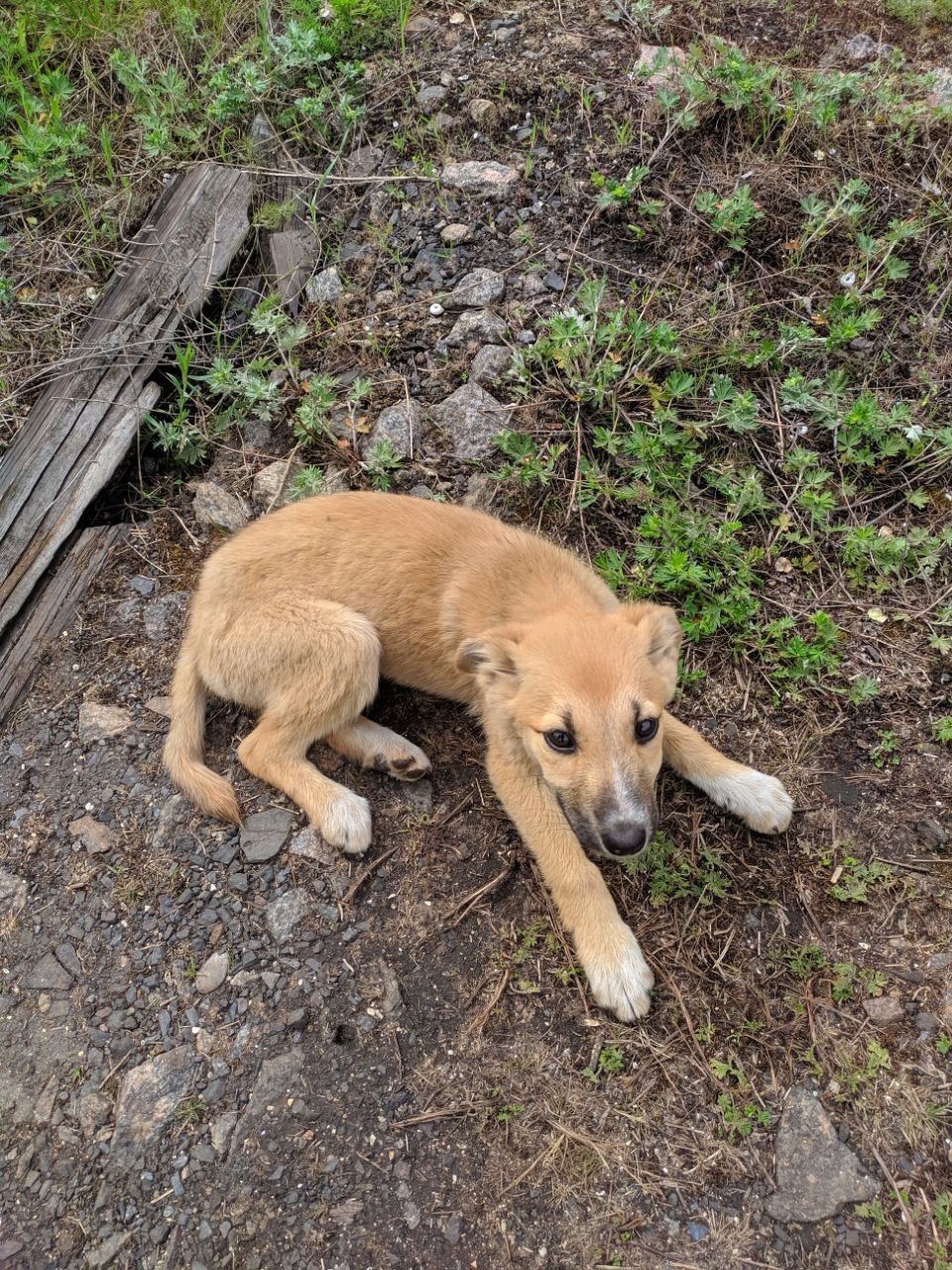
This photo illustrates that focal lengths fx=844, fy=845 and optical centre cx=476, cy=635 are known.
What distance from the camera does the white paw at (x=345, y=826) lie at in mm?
3809

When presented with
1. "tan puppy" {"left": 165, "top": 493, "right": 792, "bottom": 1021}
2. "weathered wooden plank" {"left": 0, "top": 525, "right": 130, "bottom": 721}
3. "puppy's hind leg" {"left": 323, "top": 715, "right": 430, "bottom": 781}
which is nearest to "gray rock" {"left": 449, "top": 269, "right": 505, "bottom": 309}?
"tan puppy" {"left": 165, "top": 493, "right": 792, "bottom": 1021}

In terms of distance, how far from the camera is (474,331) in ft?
16.8

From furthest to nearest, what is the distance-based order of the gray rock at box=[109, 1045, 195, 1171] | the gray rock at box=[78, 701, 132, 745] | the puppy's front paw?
the gray rock at box=[78, 701, 132, 745] < the puppy's front paw < the gray rock at box=[109, 1045, 195, 1171]

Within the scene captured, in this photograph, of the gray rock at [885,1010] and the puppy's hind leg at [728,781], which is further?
the puppy's hind leg at [728,781]

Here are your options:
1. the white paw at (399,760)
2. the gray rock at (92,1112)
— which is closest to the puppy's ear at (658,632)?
the white paw at (399,760)

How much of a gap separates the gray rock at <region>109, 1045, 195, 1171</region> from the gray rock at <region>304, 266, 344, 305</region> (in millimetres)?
4313

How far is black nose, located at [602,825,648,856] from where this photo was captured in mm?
2977

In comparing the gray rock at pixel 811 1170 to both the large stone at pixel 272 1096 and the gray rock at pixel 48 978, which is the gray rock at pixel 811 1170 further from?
the gray rock at pixel 48 978

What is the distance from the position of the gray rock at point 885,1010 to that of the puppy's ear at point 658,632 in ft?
4.74

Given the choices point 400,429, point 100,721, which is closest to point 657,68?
point 400,429

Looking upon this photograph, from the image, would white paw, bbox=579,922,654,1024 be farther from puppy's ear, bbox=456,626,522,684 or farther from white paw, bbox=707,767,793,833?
puppy's ear, bbox=456,626,522,684

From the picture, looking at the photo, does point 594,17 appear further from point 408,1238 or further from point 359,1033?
point 408,1238

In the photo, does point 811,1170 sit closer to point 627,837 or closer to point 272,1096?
point 627,837

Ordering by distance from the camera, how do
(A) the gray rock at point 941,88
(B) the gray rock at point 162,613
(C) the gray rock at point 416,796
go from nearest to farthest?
(C) the gray rock at point 416,796 < (B) the gray rock at point 162,613 < (A) the gray rock at point 941,88
